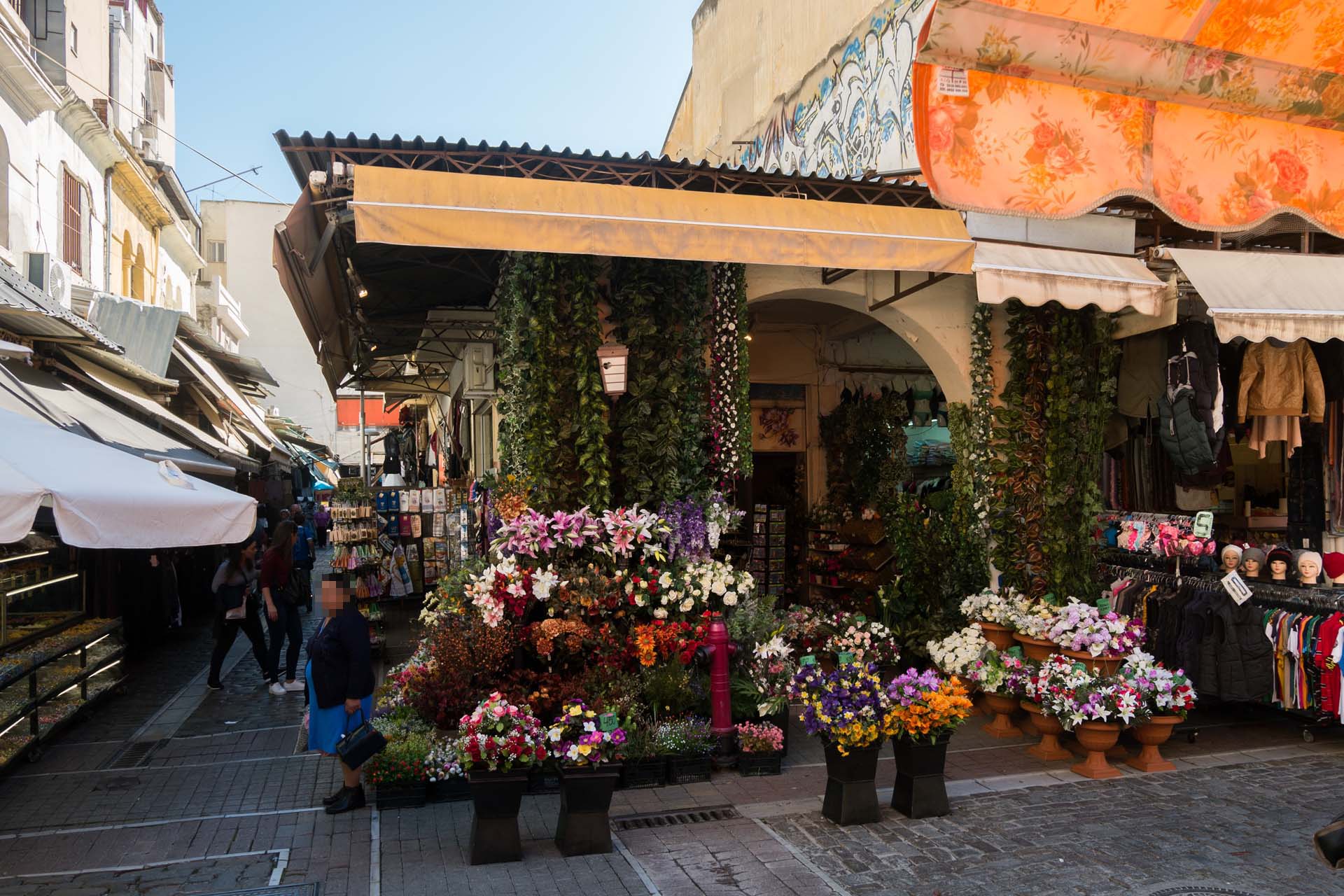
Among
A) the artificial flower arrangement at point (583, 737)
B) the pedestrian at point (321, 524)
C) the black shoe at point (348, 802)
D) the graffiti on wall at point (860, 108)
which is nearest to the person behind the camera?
the artificial flower arrangement at point (583, 737)

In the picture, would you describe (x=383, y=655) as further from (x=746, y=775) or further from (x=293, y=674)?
(x=746, y=775)

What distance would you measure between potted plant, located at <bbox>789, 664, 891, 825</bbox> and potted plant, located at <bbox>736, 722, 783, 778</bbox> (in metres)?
0.91

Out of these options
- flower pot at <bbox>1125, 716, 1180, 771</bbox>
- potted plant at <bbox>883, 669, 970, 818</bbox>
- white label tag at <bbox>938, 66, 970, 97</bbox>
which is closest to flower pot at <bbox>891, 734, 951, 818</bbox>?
potted plant at <bbox>883, 669, 970, 818</bbox>

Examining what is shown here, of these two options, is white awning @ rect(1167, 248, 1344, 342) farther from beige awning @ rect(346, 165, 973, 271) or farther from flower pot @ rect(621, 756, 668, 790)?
flower pot @ rect(621, 756, 668, 790)

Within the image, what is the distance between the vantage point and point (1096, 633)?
717 centimetres

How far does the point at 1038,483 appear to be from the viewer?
878 centimetres

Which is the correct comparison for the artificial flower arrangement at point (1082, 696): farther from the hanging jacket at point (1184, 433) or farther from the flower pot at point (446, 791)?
the flower pot at point (446, 791)

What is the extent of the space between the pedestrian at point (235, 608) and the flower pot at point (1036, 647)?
7.68m

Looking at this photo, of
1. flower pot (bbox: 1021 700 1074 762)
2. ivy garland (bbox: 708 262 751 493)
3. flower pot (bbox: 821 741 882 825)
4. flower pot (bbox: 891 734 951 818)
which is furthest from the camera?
ivy garland (bbox: 708 262 751 493)

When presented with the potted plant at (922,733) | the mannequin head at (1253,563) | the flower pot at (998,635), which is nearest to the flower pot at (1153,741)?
the flower pot at (998,635)

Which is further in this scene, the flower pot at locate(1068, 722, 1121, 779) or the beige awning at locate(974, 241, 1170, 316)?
the beige awning at locate(974, 241, 1170, 316)

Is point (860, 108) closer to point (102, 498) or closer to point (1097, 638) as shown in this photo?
point (1097, 638)

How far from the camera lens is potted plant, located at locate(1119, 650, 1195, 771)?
261 inches

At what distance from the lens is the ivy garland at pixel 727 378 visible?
8.13m
